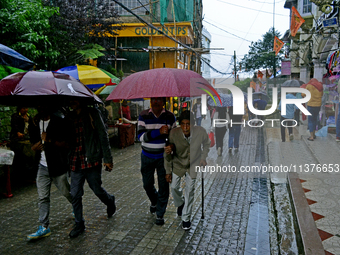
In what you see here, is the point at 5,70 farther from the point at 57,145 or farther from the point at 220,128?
the point at 220,128

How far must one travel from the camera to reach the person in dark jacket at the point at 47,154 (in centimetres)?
423

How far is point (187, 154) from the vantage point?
450 cm

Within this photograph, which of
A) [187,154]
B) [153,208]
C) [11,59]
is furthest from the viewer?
[11,59]

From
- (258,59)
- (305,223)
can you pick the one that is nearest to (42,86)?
(305,223)

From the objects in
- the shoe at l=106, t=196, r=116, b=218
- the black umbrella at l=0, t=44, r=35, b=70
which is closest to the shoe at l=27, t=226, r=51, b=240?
the shoe at l=106, t=196, r=116, b=218

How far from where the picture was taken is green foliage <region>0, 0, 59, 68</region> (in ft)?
24.7

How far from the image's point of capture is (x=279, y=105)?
14.0 ft

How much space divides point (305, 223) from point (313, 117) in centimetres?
158

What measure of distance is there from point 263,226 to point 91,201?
302cm

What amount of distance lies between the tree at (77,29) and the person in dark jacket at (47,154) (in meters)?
6.18

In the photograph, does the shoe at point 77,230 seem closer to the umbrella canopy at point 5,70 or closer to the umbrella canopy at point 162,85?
the umbrella canopy at point 162,85

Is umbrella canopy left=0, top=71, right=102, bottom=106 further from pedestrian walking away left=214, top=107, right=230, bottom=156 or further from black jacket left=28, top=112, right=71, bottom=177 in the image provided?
pedestrian walking away left=214, top=107, right=230, bottom=156

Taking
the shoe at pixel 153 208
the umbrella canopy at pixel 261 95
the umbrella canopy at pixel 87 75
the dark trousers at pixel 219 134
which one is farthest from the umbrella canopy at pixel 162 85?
the umbrella canopy at pixel 87 75

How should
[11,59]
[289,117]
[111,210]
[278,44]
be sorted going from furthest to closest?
[278,44] < [11,59] < [111,210] < [289,117]
